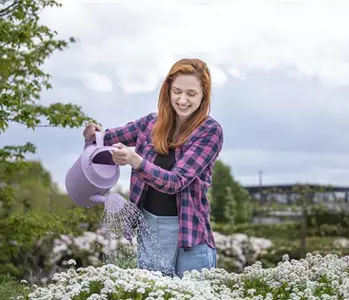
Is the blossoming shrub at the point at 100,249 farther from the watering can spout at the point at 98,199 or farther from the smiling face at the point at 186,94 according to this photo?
the smiling face at the point at 186,94

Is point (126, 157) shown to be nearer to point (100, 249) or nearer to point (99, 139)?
point (99, 139)

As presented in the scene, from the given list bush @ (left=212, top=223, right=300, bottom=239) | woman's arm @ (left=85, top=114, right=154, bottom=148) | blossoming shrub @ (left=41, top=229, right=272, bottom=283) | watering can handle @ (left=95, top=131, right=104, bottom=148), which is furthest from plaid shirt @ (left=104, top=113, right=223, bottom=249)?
bush @ (left=212, top=223, right=300, bottom=239)

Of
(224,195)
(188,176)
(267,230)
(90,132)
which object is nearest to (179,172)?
(188,176)

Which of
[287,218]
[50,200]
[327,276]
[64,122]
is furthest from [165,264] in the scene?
[287,218]

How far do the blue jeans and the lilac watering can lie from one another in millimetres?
354

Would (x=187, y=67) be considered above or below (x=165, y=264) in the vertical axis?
above

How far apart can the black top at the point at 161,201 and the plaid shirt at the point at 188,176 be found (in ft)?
0.15

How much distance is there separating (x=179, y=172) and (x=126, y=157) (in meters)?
0.36

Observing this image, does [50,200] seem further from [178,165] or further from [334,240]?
[178,165]

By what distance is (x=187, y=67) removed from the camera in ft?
16.0

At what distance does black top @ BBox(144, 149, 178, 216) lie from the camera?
474 cm

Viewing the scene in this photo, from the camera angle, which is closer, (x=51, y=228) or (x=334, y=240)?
(x=51, y=228)

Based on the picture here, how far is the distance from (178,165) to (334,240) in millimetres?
9345

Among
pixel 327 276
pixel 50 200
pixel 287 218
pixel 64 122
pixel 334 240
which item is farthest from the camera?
pixel 287 218
